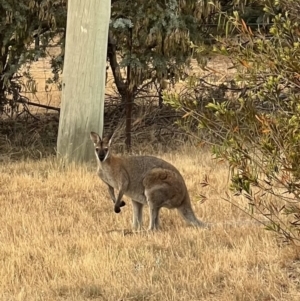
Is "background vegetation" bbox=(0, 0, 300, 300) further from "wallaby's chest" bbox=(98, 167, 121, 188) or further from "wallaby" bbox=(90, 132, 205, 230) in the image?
"wallaby's chest" bbox=(98, 167, 121, 188)

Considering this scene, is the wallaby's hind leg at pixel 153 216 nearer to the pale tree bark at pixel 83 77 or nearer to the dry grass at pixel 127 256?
the dry grass at pixel 127 256

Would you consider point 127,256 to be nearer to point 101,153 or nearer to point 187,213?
point 187,213

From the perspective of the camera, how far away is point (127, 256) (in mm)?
5820

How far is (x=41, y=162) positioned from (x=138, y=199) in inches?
155

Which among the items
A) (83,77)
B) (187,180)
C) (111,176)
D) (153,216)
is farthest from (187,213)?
(83,77)

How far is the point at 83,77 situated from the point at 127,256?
5.28 metres

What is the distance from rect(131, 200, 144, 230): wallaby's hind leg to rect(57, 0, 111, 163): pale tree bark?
340 centimetres

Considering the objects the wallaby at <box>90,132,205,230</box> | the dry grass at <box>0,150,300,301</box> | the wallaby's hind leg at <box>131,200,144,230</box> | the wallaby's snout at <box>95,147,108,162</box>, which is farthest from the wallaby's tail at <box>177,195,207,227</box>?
the wallaby's snout at <box>95,147,108,162</box>

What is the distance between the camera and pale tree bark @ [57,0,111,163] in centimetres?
1044

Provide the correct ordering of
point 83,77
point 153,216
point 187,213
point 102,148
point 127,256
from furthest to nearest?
point 83,77 → point 102,148 → point 187,213 → point 153,216 → point 127,256

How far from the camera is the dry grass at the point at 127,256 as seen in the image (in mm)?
5008

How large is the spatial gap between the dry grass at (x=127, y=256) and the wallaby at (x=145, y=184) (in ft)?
0.57

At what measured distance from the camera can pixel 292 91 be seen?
16.3ft

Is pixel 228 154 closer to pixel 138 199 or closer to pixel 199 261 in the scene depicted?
pixel 199 261
